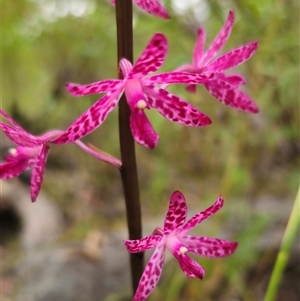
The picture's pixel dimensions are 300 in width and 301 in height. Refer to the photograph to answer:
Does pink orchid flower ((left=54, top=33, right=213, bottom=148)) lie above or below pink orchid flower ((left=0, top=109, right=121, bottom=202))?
above

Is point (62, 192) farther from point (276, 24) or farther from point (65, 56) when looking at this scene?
point (276, 24)

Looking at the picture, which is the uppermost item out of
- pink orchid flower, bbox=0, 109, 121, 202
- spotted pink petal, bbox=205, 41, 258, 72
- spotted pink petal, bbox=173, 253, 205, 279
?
spotted pink petal, bbox=205, 41, 258, 72

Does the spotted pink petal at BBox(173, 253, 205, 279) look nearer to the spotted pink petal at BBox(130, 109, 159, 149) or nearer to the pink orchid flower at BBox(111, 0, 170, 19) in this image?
the spotted pink petal at BBox(130, 109, 159, 149)

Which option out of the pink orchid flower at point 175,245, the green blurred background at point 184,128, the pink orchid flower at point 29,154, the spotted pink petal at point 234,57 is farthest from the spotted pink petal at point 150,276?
the green blurred background at point 184,128

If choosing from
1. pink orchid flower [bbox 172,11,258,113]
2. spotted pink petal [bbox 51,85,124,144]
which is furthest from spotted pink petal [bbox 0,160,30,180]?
pink orchid flower [bbox 172,11,258,113]

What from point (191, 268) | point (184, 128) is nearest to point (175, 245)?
point (191, 268)

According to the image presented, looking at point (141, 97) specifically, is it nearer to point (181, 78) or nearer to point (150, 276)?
point (181, 78)

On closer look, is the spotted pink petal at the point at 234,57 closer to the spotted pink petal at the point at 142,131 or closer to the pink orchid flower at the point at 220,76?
the pink orchid flower at the point at 220,76
